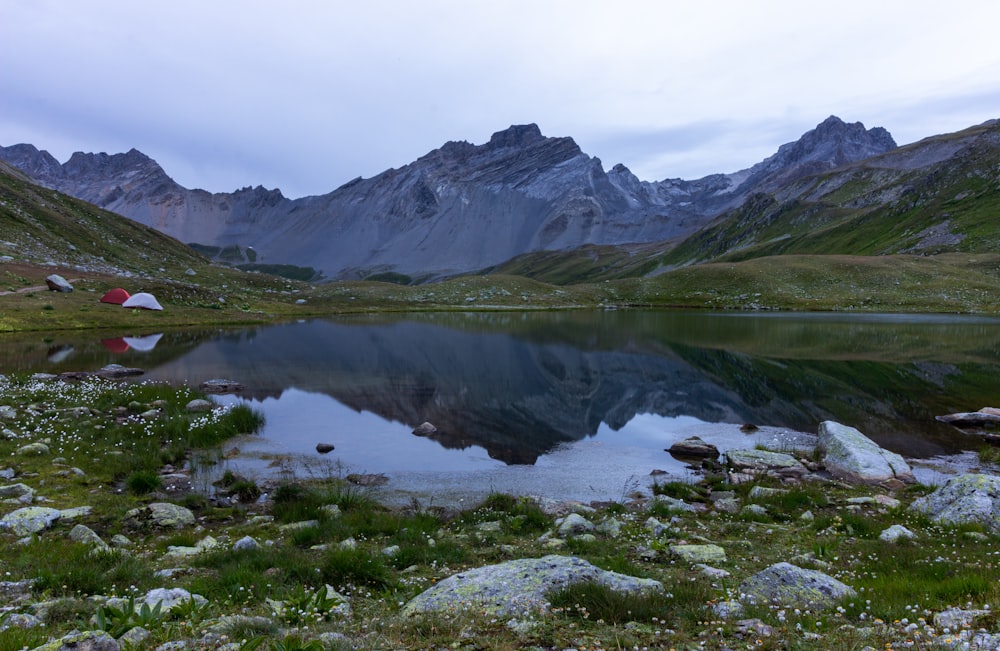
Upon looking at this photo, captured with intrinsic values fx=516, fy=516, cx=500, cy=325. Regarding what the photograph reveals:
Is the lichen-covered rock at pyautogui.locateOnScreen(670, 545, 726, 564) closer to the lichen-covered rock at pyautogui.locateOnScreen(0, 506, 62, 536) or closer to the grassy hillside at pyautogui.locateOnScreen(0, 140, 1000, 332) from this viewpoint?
the lichen-covered rock at pyautogui.locateOnScreen(0, 506, 62, 536)

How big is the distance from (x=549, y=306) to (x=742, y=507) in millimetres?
136941

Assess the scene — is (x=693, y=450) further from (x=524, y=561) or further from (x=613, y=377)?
(x=613, y=377)

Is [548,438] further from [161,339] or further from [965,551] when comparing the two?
[161,339]

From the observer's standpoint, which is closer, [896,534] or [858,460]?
[896,534]

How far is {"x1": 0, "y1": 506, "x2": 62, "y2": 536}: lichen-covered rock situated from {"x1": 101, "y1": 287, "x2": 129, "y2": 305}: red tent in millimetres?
85344

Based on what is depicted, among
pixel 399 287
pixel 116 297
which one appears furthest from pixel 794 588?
pixel 399 287

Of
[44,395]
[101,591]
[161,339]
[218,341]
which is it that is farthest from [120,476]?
[161,339]

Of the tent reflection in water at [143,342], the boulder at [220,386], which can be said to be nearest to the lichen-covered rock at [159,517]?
the boulder at [220,386]

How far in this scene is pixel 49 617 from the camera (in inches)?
307

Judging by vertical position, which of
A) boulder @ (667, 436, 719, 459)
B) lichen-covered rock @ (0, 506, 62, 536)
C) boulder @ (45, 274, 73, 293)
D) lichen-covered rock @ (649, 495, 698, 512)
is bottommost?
boulder @ (667, 436, 719, 459)

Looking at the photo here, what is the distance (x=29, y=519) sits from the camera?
1354 cm

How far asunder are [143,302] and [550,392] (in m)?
77.9

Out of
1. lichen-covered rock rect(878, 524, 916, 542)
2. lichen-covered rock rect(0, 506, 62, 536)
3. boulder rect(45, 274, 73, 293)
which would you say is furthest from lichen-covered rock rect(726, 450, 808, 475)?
boulder rect(45, 274, 73, 293)

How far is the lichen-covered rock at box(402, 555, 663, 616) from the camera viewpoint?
8.35 metres
